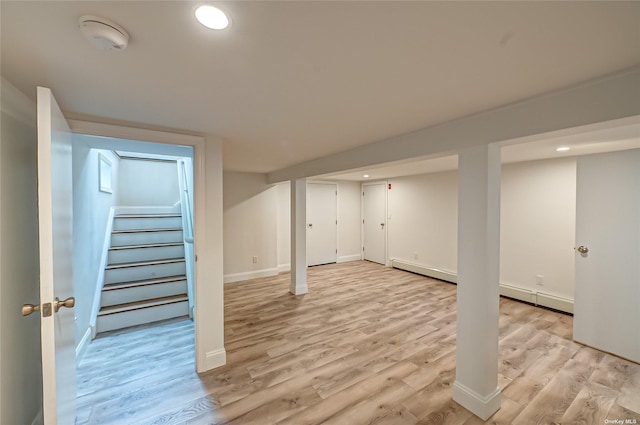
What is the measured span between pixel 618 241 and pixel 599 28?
→ 8.87 feet

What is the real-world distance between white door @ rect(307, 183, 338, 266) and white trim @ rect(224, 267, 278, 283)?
3.25 ft

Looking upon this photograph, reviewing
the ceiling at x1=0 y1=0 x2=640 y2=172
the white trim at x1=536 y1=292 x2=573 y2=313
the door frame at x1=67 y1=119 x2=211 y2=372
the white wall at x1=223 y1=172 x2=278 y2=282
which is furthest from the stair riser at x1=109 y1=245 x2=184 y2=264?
the white trim at x1=536 y1=292 x2=573 y2=313

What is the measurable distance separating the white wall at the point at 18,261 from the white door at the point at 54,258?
21cm

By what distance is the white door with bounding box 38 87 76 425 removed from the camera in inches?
41.8

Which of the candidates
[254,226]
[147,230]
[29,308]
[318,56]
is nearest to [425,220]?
[254,226]

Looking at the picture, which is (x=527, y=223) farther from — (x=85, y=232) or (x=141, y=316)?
(x=85, y=232)

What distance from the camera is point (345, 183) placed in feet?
21.2

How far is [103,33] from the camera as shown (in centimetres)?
85

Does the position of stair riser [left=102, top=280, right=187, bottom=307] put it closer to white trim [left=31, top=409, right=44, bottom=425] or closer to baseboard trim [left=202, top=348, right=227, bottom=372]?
baseboard trim [left=202, top=348, right=227, bottom=372]

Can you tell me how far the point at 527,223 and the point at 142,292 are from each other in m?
5.55

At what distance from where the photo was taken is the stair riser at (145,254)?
3471 mm

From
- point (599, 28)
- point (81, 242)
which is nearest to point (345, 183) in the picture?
point (81, 242)

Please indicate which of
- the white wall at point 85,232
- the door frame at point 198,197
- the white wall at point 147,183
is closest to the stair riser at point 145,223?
the white wall at point 85,232

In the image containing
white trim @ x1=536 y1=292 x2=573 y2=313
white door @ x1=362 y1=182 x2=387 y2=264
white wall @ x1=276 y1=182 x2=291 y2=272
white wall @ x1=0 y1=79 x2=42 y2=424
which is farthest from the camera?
white door @ x1=362 y1=182 x2=387 y2=264
